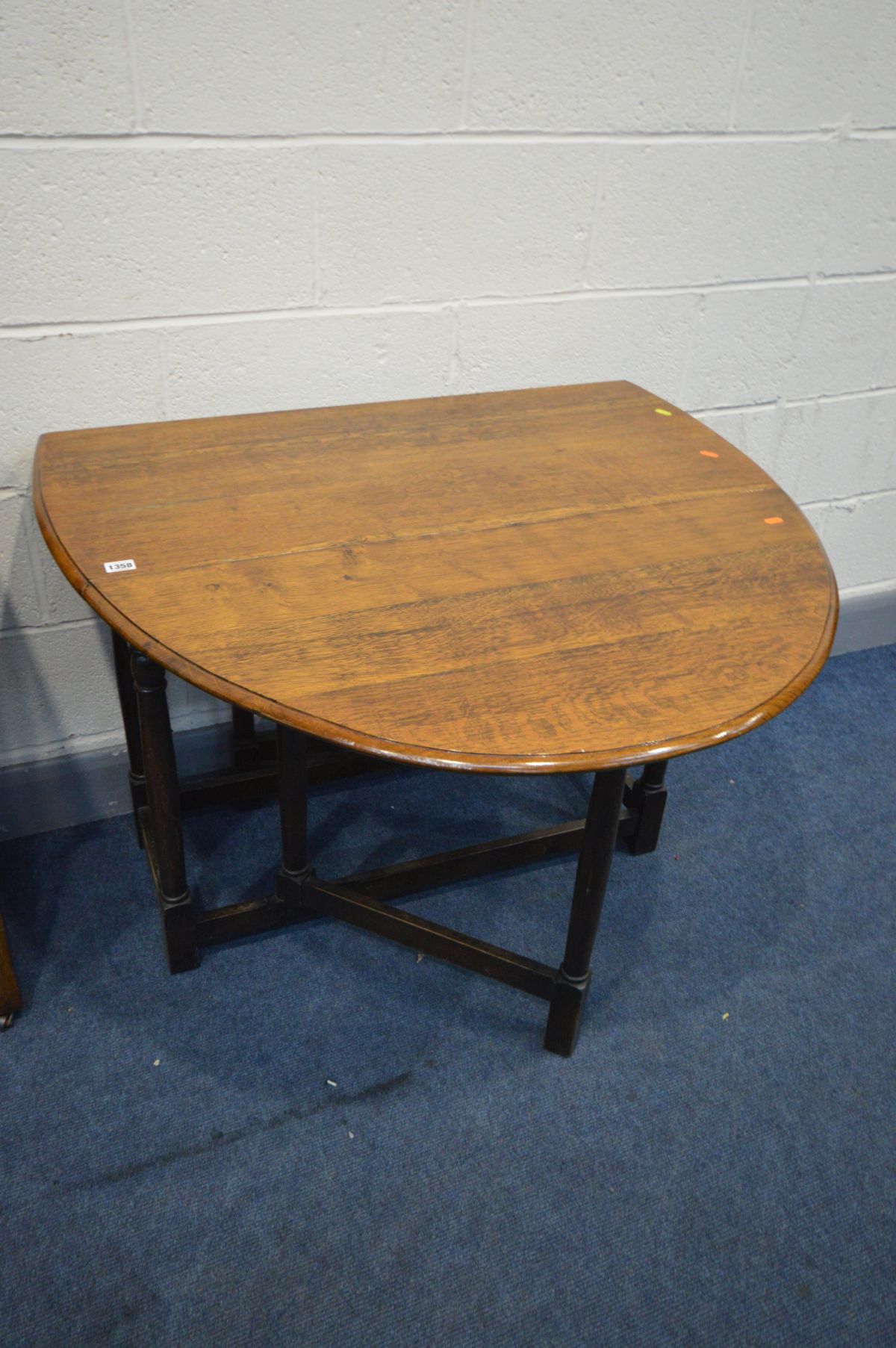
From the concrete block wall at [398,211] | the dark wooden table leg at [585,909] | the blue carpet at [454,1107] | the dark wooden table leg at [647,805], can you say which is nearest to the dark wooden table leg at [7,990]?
the blue carpet at [454,1107]

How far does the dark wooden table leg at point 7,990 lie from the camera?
60.0 inches

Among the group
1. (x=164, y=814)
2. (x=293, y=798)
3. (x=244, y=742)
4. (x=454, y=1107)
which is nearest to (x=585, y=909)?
(x=454, y=1107)

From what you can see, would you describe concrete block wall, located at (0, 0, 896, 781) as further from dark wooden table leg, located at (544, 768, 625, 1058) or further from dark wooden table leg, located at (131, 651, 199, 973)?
dark wooden table leg, located at (544, 768, 625, 1058)

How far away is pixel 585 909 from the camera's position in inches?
56.2

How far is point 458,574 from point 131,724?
2.72 ft

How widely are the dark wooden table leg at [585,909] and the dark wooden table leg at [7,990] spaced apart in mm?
821

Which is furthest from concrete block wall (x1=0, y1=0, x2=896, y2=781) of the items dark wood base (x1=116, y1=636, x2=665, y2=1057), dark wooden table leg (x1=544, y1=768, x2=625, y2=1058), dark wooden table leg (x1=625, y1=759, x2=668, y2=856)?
dark wooden table leg (x1=544, y1=768, x2=625, y2=1058)

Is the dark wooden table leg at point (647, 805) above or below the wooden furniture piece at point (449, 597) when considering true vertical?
below

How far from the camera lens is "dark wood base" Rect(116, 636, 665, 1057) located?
1.40 metres

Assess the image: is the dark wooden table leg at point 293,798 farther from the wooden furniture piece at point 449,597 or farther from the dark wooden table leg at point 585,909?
the dark wooden table leg at point 585,909

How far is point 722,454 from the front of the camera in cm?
160

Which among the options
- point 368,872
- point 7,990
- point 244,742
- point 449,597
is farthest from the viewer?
point 244,742

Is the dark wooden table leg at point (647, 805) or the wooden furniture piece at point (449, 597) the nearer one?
the wooden furniture piece at point (449, 597)

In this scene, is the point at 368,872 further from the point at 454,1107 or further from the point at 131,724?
the point at 131,724
